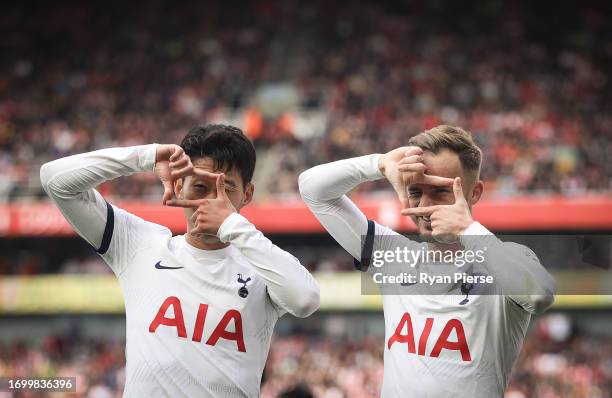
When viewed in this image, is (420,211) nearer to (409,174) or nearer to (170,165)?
(409,174)

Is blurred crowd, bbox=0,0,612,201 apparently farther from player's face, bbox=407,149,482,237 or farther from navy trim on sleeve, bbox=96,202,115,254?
navy trim on sleeve, bbox=96,202,115,254

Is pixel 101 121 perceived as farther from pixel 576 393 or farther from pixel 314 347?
pixel 576 393

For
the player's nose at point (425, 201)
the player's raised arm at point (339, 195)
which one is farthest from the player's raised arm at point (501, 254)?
the player's raised arm at point (339, 195)

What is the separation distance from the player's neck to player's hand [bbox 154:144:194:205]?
12.7 inches

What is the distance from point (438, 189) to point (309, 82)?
19061mm

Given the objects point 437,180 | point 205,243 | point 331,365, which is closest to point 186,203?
point 205,243

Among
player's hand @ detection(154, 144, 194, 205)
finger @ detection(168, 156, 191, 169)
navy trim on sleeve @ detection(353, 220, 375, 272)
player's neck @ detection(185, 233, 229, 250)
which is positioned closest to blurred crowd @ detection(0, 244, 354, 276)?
navy trim on sleeve @ detection(353, 220, 375, 272)

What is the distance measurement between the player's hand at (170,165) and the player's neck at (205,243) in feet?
1.06

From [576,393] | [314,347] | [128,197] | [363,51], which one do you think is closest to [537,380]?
[576,393]

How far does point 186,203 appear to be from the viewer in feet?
9.87

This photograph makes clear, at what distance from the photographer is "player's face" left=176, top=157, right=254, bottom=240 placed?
124 inches

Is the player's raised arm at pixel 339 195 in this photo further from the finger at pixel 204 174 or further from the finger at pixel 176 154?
the finger at pixel 176 154

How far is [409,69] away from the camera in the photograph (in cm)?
2164

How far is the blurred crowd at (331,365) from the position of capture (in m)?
13.2
